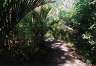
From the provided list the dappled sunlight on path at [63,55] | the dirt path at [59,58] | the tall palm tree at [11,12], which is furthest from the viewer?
the dappled sunlight on path at [63,55]

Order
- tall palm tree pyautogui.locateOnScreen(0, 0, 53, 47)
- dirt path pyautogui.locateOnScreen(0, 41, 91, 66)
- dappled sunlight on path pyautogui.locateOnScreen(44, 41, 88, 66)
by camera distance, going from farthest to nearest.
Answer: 1. dappled sunlight on path pyautogui.locateOnScreen(44, 41, 88, 66)
2. dirt path pyautogui.locateOnScreen(0, 41, 91, 66)
3. tall palm tree pyautogui.locateOnScreen(0, 0, 53, 47)

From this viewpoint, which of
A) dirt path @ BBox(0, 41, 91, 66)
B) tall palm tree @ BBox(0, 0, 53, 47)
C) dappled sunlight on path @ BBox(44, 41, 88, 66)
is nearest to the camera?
tall palm tree @ BBox(0, 0, 53, 47)

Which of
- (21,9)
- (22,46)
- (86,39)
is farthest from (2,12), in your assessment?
(86,39)

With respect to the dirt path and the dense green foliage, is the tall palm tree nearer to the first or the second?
the dense green foliage

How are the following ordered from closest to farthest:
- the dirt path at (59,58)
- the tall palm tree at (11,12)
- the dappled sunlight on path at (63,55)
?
the tall palm tree at (11,12) → the dirt path at (59,58) → the dappled sunlight on path at (63,55)

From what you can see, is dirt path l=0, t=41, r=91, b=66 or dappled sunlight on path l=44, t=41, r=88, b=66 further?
dappled sunlight on path l=44, t=41, r=88, b=66

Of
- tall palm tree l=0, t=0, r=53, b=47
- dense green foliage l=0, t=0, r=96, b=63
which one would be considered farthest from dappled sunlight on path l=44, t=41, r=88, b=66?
tall palm tree l=0, t=0, r=53, b=47

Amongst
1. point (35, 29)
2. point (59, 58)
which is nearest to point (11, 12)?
point (35, 29)

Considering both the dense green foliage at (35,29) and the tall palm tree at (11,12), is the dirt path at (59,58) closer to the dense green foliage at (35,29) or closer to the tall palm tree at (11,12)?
the dense green foliage at (35,29)

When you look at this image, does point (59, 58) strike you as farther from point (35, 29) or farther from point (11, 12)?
point (11, 12)

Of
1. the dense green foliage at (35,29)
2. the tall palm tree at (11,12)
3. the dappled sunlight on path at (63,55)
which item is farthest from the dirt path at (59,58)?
the tall palm tree at (11,12)

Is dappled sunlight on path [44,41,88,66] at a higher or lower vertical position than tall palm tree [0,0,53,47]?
lower

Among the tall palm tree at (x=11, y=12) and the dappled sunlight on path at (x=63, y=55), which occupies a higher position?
the tall palm tree at (x=11, y=12)

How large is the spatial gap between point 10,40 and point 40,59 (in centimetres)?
110
